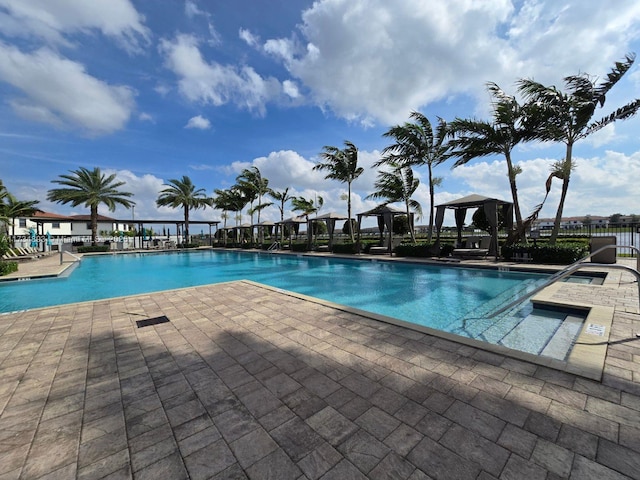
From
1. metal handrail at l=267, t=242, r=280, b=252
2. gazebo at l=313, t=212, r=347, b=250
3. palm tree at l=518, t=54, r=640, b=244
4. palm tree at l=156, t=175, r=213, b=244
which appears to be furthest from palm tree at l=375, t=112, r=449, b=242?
palm tree at l=156, t=175, r=213, b=244

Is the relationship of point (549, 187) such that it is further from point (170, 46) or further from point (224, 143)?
point (224, 143)

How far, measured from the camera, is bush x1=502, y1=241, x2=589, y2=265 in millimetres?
9586

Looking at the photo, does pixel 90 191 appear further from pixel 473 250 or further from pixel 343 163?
pixel 473 250

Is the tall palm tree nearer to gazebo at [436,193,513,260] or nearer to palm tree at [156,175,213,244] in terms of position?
palm tree at [156,175,213,244]

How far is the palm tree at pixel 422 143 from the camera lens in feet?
45.5

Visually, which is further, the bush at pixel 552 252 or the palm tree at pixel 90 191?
Answer: the palm tree at pixel 90 191

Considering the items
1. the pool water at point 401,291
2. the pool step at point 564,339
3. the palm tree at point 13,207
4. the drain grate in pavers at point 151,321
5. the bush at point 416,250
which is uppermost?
the palm tree at point 13,207

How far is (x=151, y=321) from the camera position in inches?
181

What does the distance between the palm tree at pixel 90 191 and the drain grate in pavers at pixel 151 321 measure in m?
26.9

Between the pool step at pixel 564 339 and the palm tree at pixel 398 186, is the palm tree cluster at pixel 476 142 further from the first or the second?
the pool step at pixel 564 339

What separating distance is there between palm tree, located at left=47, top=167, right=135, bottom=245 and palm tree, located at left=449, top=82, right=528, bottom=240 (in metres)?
29.1

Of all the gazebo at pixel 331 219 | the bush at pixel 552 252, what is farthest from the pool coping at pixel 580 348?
the gazebo at pixel 331 219

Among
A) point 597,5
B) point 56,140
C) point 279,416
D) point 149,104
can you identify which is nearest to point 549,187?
point 597,5

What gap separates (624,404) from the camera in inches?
82.0
